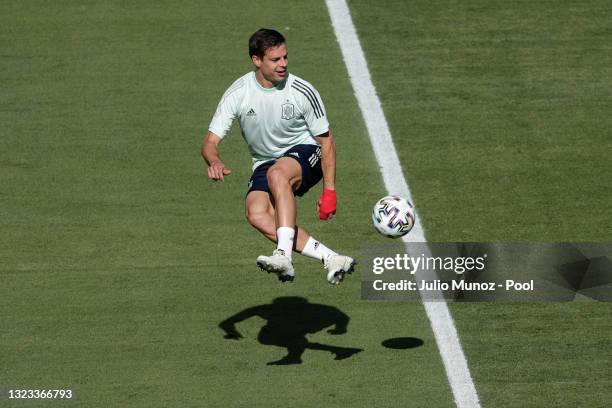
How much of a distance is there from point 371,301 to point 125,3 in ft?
28.4

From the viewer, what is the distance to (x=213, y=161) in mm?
12781

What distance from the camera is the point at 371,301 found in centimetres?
1471

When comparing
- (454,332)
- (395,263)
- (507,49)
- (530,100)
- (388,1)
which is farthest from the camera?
(388,1)

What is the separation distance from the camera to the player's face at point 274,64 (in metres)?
13.0

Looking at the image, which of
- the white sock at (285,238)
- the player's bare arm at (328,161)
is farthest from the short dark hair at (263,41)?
the white sock at (285,238)

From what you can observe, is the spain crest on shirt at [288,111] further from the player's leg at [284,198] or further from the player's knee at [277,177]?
the player's knee at [277,177]

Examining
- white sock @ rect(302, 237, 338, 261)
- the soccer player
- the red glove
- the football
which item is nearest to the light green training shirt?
the soccer player

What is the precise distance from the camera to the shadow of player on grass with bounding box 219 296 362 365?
13747 mm

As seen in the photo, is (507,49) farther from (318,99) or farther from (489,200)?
(318,99)

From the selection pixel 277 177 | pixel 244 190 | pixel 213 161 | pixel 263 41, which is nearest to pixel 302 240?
pixel 277 177

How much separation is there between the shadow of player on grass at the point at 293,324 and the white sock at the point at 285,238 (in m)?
1.35

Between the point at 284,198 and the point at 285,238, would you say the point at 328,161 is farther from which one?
the point at 285,238

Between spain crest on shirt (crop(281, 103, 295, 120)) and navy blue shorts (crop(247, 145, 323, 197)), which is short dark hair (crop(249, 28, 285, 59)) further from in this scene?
navy blue shorts (crop(247, 145, 323, 197))

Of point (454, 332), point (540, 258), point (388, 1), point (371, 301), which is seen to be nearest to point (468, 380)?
point (454, 332)
